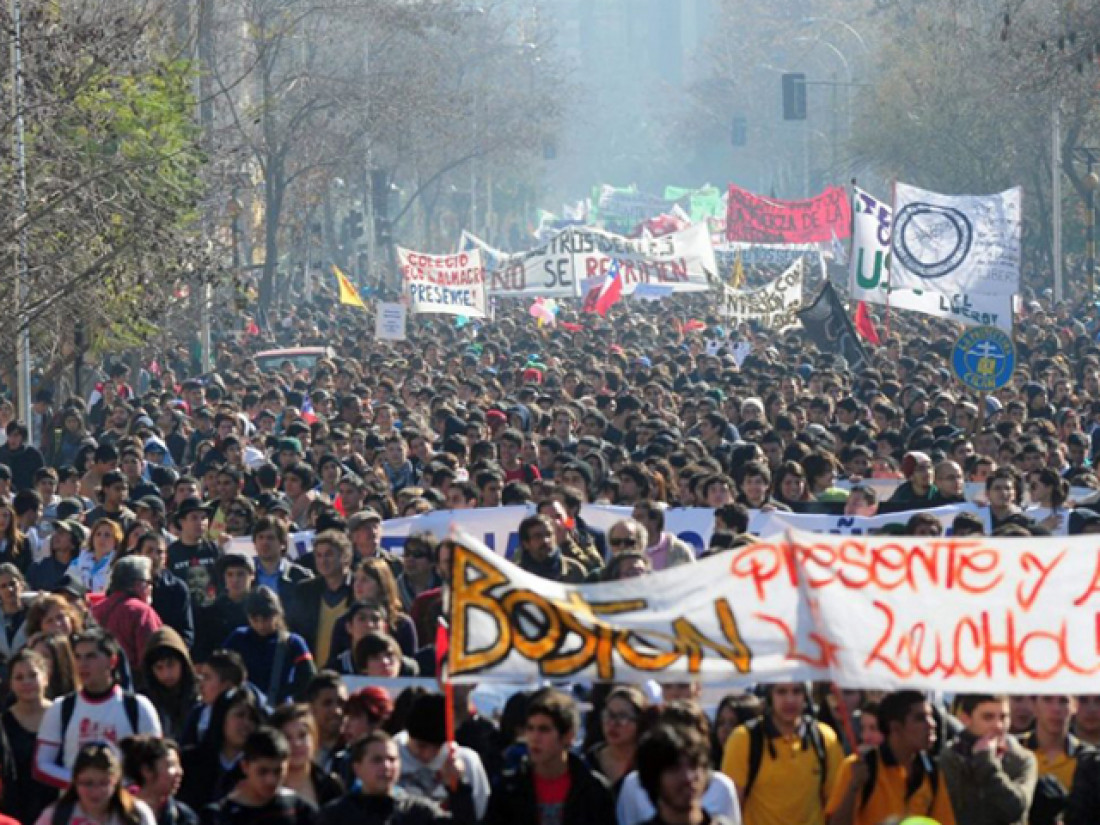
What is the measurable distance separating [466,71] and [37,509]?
71.1 metres

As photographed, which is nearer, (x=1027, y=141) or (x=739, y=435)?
(x=739, y=435)

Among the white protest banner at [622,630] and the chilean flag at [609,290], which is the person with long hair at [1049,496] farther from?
the chilean flag at [609,290]

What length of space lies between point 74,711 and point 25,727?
1.04 feet

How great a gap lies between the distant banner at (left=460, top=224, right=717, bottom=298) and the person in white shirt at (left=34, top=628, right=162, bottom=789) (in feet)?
86.2

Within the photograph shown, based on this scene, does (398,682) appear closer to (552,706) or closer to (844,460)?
(552,706)

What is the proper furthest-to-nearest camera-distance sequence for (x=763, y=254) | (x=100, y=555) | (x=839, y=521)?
1. (x=763, y=254)
2. (x=839, y=521)
3. (x=100, y=555)

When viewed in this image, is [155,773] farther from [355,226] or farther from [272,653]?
[355,226]

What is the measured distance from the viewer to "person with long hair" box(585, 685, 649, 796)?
753 centimetres

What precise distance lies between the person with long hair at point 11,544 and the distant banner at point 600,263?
71.3 feet

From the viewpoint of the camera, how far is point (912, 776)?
7.27m

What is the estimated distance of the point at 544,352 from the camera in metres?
28.4

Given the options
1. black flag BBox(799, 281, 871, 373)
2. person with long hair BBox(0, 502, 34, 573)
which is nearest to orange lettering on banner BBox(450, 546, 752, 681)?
person with long hair BBox(0, 502, 34, 573)

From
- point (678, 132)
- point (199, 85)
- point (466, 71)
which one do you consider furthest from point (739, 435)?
point (678, 132)

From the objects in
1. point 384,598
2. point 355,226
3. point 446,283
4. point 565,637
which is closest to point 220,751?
point 565,637
